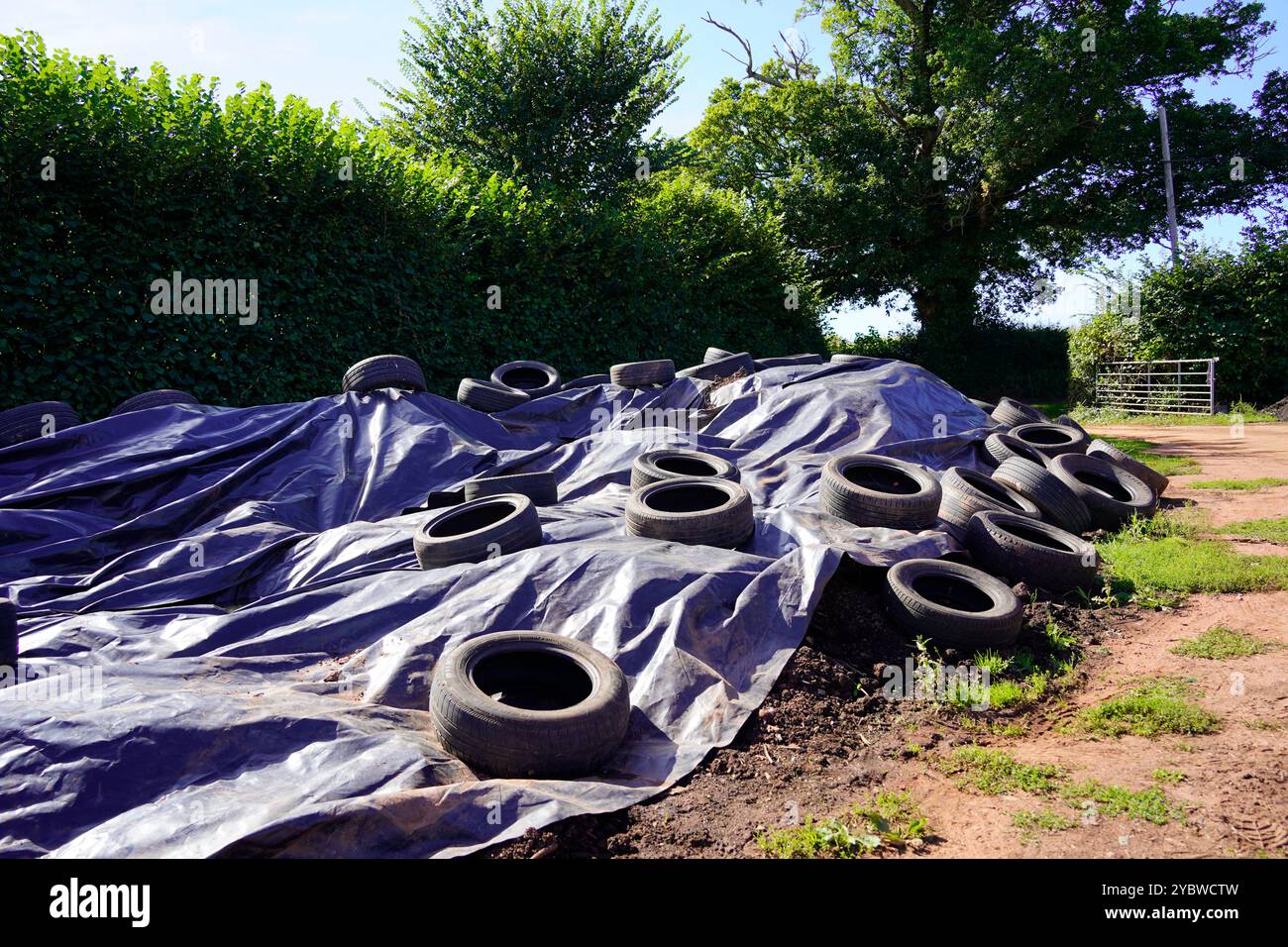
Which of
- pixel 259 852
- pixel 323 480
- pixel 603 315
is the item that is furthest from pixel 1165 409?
pixel 259 852

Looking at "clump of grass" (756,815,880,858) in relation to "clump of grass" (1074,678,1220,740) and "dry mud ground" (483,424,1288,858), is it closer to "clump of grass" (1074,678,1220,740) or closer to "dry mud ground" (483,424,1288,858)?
"dry mud ground" (483,424,1288,858)

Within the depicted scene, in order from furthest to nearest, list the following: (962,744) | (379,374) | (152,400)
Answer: (379,374) → (152,400) → (962,744)

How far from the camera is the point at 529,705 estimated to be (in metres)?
3.78

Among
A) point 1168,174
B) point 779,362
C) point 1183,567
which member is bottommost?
point 1183,567

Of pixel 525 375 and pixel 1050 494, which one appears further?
pixel 525 375

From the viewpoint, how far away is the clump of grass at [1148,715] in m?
3.52

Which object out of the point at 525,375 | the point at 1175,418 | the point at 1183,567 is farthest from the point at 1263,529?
the point at 1175,418

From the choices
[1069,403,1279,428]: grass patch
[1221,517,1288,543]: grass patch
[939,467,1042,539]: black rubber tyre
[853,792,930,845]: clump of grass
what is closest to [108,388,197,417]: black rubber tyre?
[939,467,1042,539]: black rubber tyre

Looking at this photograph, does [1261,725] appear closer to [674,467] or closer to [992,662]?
[992,662]

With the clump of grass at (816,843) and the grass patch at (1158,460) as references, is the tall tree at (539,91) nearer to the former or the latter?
the grass patch at (1158,460)

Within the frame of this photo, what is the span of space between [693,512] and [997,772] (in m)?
2.66

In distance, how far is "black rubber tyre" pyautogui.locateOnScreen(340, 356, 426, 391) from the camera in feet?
26.5

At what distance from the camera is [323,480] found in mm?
6980

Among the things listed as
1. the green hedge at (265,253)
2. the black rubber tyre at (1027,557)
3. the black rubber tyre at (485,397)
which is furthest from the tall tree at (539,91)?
the black rubber tyre at (1027,557)
